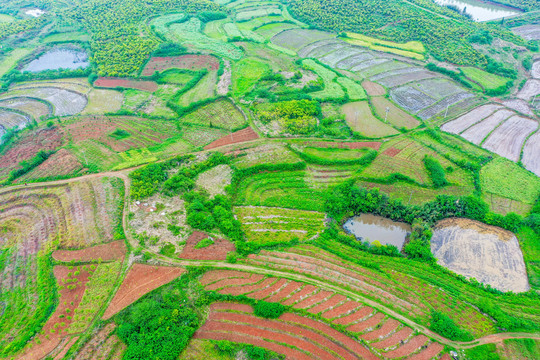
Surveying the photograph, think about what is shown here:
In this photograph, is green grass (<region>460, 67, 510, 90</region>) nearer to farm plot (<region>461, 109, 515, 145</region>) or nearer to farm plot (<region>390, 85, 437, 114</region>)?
farm plot (<region>461, 109, 515, 145</region>)

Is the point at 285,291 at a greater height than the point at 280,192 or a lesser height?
lesser

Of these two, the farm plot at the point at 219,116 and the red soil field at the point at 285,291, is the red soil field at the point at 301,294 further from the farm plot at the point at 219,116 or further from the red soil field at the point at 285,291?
the farm plot at the point at 219,116

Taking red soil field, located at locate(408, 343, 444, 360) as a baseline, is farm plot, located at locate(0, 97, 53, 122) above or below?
above

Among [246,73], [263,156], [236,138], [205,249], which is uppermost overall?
[246,73]

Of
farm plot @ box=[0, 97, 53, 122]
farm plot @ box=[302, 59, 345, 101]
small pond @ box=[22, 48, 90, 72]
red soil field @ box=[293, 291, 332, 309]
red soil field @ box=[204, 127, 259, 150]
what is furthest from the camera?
small pond @ box=[22, 48, 90, 72]

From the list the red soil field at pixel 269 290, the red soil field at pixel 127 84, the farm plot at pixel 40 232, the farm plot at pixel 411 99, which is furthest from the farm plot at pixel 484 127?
the red soil field at pixel 127 84

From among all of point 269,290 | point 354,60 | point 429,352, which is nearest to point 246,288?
point 269,290

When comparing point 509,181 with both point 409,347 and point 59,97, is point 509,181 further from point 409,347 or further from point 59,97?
point 59,97

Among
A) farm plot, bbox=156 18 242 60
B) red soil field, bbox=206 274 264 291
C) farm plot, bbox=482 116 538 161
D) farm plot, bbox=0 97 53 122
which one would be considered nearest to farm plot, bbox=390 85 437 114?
farm plot, bbox=482 116 538 161
